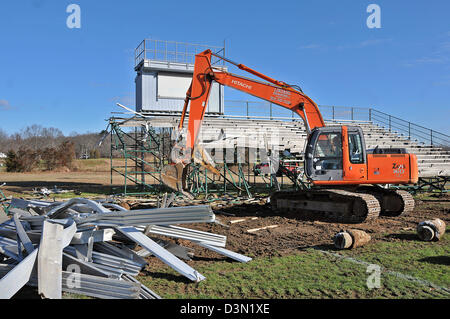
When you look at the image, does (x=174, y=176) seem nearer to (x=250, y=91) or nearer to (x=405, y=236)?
(x=250, y=91)

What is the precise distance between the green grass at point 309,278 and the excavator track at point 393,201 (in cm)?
386

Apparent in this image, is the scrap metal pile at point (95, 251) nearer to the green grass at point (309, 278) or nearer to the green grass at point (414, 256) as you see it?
the green grass at point (309, 278)

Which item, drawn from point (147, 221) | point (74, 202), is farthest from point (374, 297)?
point (74, 202)

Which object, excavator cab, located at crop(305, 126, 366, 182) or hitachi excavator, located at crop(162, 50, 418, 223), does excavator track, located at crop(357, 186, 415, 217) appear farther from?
excavator cab, located at crop(305, 126, 366, 182)

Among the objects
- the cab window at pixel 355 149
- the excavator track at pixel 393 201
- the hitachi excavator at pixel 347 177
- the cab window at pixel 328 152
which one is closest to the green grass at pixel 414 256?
the hitachi excavator at pixel 347 177

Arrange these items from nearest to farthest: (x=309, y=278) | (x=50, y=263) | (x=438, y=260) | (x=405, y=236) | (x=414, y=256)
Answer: (x=50, y=263) < (x=309, y=278) < (x=438, y=260) < (x=414, y=256) < (x=405, y=236)

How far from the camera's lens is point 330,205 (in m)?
10.4

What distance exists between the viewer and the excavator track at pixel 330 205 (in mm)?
9742

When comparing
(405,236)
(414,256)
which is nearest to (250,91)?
(405,236)

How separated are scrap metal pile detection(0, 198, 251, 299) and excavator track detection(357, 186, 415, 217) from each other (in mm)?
6195

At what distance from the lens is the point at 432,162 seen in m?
20.5

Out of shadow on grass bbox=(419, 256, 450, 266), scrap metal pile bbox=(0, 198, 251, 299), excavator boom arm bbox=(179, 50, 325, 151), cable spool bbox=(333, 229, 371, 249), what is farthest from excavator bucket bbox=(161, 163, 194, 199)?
shadow on grass bbox=(419, 256, 450, 266)

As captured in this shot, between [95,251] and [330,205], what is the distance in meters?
6.73

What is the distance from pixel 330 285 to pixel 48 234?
3.93m
